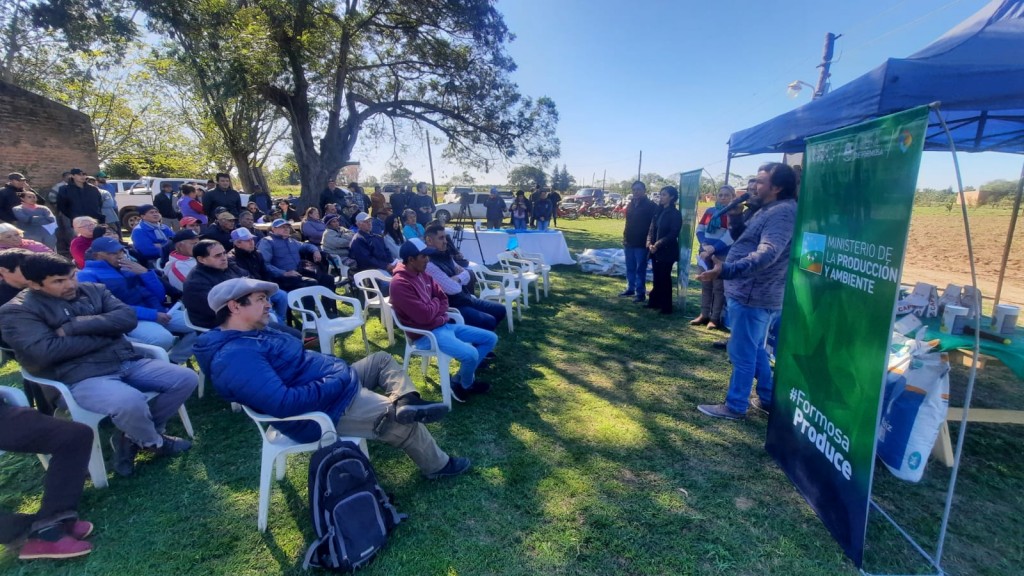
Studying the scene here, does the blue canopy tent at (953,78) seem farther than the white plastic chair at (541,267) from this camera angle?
No

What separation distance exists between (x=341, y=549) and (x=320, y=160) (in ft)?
42.6

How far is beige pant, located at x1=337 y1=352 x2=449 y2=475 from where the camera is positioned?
2.44m

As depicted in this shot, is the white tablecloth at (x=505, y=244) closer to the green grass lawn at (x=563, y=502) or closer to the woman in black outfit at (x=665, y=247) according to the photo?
the woman in black outfit at (x=665, y=247)

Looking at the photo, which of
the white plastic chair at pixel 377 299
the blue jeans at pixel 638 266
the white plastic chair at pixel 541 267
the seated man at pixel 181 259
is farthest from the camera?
the white plastic chair at pixel 541 267

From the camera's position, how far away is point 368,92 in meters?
14.1

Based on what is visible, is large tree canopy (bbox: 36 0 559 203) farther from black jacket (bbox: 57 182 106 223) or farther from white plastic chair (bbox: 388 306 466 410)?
white plastic chair (bbox: 388 306 466 410)

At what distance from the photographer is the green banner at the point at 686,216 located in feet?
19.9

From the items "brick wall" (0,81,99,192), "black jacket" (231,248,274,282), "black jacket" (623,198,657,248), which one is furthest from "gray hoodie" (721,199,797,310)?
"brick wall" (0,81,99,192)

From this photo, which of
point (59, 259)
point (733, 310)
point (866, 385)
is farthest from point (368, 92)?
point (866, 385)

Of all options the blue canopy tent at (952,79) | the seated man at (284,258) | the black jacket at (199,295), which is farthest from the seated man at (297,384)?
the blue canopy tent at (952,79)

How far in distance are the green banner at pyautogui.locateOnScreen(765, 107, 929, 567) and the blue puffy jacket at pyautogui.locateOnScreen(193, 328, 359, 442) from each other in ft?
8.05

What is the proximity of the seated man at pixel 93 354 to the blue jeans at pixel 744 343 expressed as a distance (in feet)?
12.2

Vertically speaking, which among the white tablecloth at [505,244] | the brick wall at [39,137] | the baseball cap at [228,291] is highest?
the brick wall at [39,137]

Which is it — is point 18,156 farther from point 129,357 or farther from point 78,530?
point 78,530
